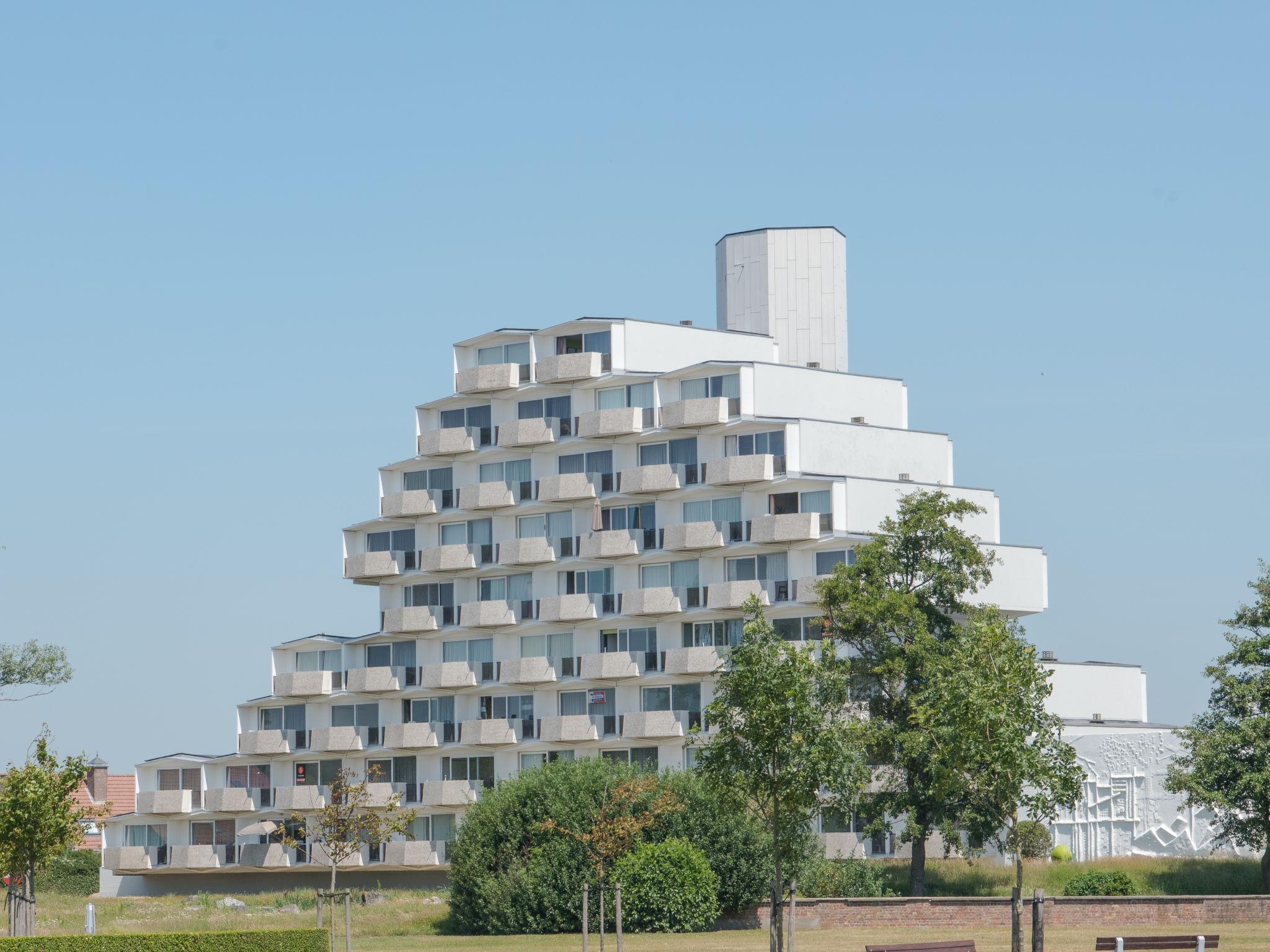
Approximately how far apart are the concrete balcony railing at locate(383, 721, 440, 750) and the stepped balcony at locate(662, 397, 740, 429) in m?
19.2

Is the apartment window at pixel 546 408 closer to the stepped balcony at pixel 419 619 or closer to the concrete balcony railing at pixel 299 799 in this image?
the stepped balcony at pixel 419 619

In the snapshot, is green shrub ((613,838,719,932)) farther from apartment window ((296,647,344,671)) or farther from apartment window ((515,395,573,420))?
apartment window ((296,647,344,671))

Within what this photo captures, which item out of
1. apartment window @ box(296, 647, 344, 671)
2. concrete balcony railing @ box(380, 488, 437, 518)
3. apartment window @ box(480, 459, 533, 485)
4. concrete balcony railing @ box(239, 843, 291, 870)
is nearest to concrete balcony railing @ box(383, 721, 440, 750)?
apartment window @ box(296, 647, 344, 671)

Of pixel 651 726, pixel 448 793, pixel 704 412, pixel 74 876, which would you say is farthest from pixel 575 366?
pixel 74 876

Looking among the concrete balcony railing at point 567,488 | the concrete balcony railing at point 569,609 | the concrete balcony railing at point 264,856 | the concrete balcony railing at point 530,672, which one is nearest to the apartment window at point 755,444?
the concrete balcony railing at point 567,488

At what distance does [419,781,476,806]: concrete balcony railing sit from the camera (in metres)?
92.2

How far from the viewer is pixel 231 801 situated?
327 ft

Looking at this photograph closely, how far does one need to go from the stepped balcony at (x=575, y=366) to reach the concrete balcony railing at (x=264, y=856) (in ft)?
87.7

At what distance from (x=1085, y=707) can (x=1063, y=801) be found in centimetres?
4543

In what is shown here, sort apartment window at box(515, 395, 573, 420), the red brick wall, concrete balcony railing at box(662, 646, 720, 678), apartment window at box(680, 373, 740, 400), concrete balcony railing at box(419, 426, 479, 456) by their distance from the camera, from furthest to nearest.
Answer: concrete balcony railing at box(419, 426, 479, 456) → apartment window at box(515, 395, 573, 420) → apartment window at box(680, 373, 740, 400) → concrete balcony railing at box(662, 646, 720, 678) → the red brick wall

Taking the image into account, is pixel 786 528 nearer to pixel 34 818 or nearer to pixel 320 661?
pixel 320 661

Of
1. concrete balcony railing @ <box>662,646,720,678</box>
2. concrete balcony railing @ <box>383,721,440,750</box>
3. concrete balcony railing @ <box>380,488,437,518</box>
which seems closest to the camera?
concrete balcony railing @ <box>662,646,720,678</box>

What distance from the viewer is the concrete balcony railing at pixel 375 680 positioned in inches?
3789

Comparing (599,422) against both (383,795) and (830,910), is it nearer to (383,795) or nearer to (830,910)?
(383,795)
